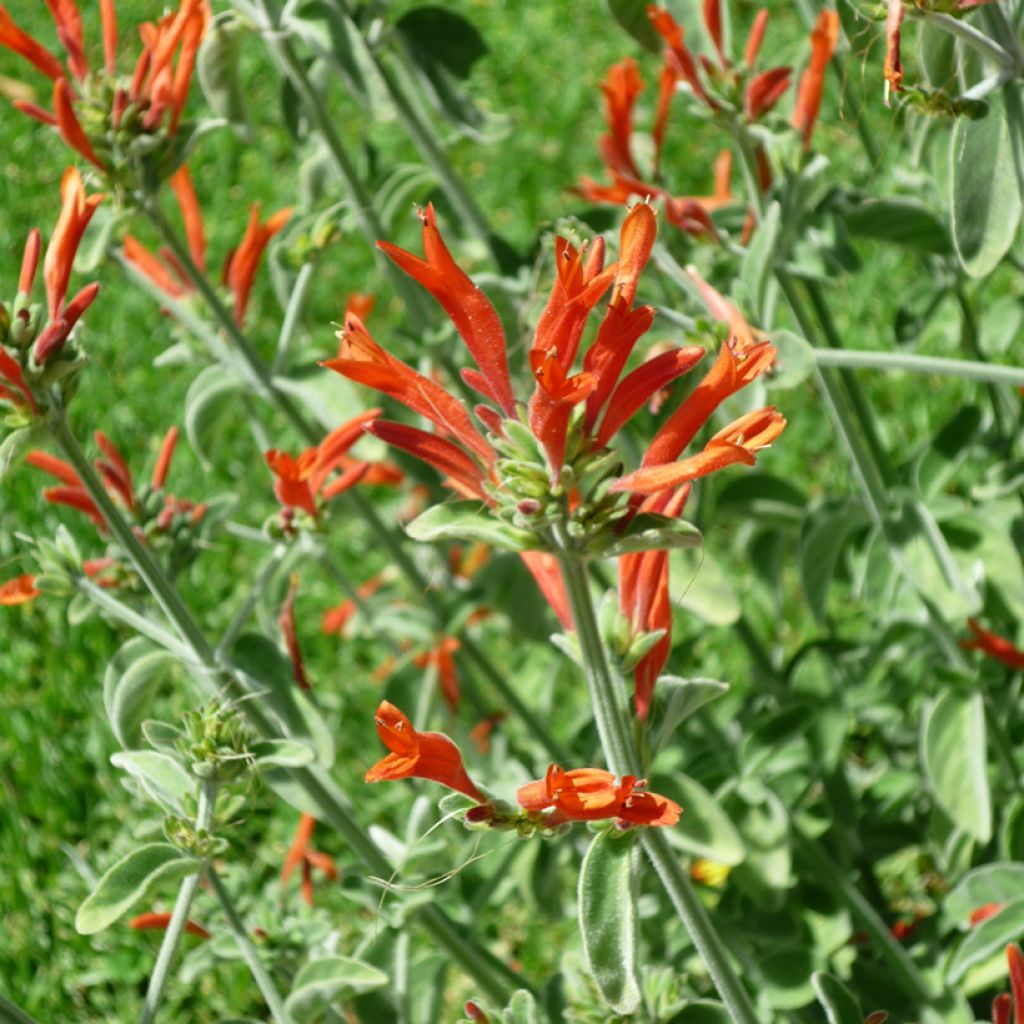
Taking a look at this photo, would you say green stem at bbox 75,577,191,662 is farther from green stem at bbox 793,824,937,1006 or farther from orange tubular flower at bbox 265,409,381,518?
green stem at bbox 793,824,937,1006

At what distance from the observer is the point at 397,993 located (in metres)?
2.00

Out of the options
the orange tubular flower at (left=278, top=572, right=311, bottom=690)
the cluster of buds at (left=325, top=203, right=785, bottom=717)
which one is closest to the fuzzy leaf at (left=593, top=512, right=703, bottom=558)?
the cluster of buds at (left=325, top=203, right=785, bottom=717)

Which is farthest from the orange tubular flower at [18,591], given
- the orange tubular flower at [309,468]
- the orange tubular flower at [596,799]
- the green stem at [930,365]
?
the green stem at [930,365]

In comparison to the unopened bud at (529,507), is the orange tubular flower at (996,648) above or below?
below

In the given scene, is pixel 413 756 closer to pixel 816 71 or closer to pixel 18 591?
pixel 18 591

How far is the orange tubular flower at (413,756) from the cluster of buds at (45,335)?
2.03ft

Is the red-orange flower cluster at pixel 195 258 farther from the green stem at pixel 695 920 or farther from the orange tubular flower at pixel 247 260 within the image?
the green stem at pixel 695 920

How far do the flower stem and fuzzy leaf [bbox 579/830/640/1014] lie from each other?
0.06m

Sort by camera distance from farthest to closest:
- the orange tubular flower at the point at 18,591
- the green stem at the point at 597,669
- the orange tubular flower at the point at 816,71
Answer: the orange tubular flower at the point at 816,71, the orange tubular flower at the point at 18,591, the green stem at the point at 597,669

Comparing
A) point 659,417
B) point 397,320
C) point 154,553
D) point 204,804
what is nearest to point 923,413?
point 397,320

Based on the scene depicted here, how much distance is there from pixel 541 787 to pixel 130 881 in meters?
0.60

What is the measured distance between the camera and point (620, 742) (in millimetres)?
1352

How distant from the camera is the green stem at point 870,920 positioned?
82.0 inches

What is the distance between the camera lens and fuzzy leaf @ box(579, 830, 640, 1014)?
131 centimetres
